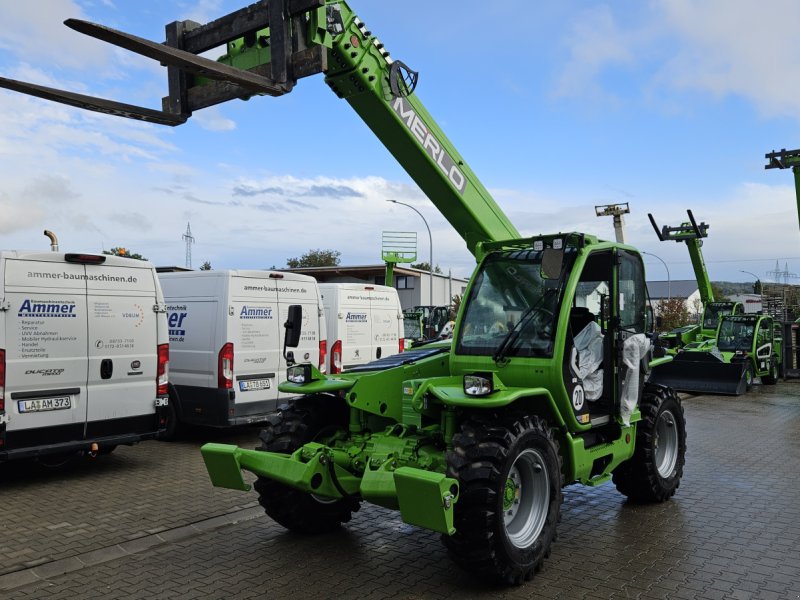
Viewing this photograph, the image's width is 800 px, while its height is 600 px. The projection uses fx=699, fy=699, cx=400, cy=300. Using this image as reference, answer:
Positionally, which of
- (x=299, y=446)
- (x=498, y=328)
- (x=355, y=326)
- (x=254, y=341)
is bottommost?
(x=299, y=446)

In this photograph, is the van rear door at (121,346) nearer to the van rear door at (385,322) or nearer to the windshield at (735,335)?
the van rear door at (385,322)

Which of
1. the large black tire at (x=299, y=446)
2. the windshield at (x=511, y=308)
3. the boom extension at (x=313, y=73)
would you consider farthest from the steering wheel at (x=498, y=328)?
the large black tire at (x=299, y=446)

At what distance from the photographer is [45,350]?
7363mm

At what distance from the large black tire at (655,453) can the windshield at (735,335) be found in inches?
483

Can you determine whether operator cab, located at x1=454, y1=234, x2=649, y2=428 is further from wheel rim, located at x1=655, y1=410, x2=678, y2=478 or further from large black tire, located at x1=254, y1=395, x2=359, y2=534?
large black tire, located at x1=254, y1=395, x2=359, y2=534

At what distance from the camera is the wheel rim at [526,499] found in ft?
16.1

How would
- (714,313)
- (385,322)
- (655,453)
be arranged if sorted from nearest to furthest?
(655,453)
(385,322)
(714,313)

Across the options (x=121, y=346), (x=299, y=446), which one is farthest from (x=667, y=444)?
(x=121, y=346)

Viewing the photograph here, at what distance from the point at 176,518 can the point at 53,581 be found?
150 cm

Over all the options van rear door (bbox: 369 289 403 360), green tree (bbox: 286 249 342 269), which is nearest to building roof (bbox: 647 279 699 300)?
green tree (bbox: 286 249 342 269)

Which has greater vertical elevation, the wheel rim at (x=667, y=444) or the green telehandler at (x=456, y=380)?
the green telehandler at (x=456, y=380)

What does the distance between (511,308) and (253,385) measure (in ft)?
16.6

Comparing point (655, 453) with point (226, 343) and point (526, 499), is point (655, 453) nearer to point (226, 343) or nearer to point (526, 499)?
point (526, 499)

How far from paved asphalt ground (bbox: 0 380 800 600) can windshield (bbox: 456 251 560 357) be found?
1.64 m
